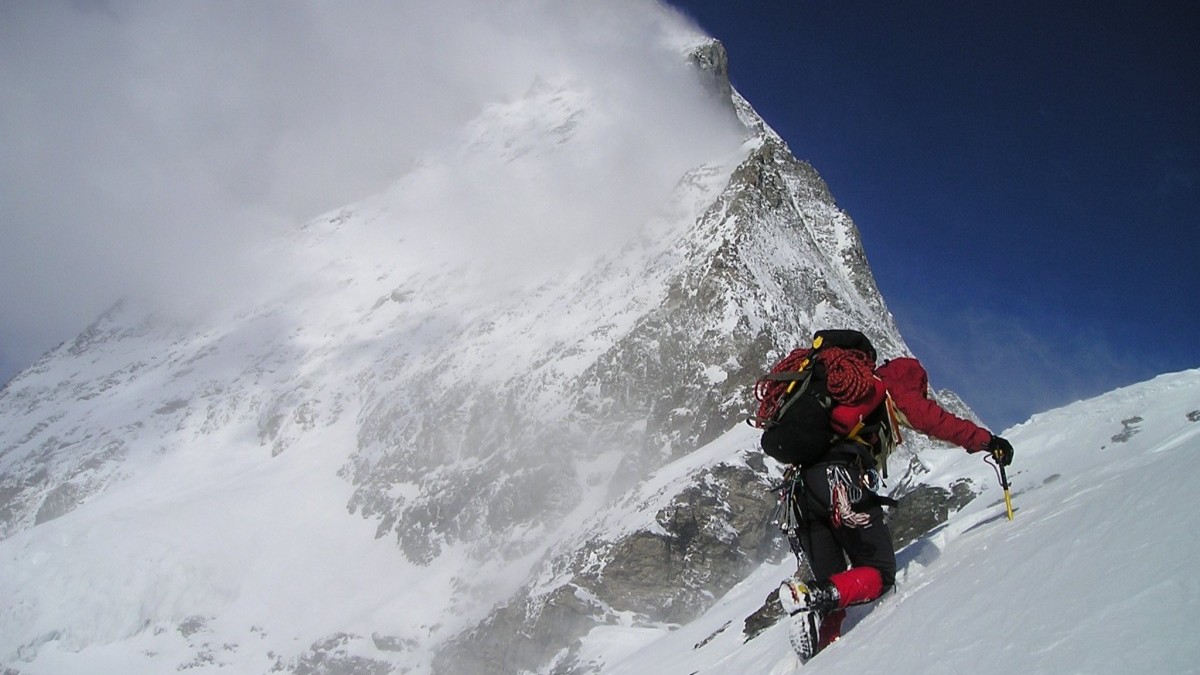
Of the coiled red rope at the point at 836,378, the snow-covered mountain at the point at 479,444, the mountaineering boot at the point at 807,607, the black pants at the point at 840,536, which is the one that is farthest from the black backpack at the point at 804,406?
the snow-covered mountain at the point at 479,444

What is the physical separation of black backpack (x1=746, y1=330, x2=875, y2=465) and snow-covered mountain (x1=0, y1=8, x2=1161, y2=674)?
410 inches

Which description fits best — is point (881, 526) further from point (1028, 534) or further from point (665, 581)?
point (665, 581)

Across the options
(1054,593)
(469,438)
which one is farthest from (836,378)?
(469,438)

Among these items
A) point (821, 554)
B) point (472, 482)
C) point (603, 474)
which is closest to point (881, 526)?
point (821, 554)

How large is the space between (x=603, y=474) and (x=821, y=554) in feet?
192

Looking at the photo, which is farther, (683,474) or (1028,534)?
(683,474)

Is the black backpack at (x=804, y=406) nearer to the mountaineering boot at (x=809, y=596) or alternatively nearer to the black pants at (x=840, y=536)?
the black pants at (x=840, y=536)

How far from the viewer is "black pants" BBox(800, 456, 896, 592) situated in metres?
4.72

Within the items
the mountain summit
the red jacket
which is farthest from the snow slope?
the mountain summit

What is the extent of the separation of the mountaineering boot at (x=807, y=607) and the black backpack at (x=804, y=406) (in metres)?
0.85

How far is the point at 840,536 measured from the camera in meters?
4.94

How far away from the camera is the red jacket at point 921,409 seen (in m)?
4.82

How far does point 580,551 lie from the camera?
155ft

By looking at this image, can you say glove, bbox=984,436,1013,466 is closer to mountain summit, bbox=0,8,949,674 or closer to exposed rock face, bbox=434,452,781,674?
mountain summit, bbox=0,8,949,674
